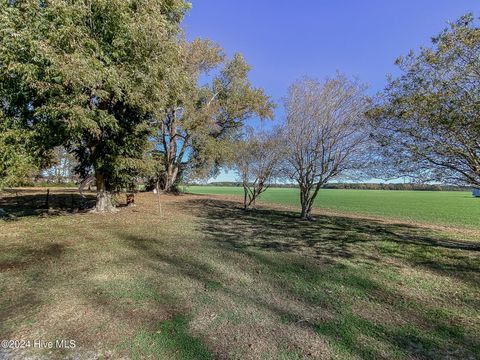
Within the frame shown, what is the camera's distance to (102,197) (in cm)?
1207

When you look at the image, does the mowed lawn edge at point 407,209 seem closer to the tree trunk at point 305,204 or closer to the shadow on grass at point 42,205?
the tree trunk at point 305,204

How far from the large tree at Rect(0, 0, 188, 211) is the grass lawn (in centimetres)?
404

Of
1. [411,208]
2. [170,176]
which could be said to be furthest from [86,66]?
[411,208]

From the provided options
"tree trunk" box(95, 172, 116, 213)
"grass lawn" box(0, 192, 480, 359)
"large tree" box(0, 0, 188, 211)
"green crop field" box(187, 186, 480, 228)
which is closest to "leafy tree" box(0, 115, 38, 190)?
"large tree" box(0, 0, 188, 211)

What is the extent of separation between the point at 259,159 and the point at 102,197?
8.36 metres

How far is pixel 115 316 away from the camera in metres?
3.18

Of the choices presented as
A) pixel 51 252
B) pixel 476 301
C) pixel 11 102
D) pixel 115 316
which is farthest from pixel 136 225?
pixel 476 301

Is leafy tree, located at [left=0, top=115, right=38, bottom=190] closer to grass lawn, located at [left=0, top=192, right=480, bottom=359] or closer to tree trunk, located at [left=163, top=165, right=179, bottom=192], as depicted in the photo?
grass lawn, located at [left=0, top=192, right=480, bottom=359]

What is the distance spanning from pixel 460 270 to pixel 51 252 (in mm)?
8816

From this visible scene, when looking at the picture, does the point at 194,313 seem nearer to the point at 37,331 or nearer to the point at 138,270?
the point at 37,331

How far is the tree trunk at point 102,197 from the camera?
1190 centimetres

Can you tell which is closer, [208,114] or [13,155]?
[13,155]

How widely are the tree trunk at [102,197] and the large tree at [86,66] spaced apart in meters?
1.02

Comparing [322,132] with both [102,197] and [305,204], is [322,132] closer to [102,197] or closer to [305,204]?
[305,204]
